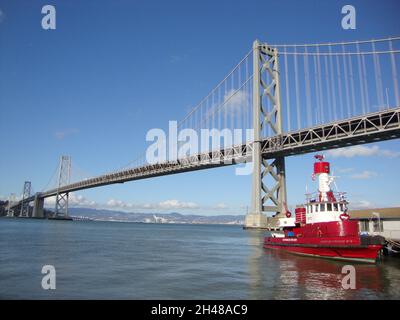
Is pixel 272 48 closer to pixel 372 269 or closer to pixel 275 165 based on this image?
pixel 275 165

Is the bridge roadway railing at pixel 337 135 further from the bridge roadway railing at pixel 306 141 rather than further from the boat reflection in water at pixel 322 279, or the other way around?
the boat reflection in water at pixel 322 279

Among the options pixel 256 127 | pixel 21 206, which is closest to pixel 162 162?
Result: pixel 256 127

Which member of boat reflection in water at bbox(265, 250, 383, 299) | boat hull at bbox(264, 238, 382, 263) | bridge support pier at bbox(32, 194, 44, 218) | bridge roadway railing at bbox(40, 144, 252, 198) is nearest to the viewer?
boat reflection in water at bbox(265, 250, 383, 299)

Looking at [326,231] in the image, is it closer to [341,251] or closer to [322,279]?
[341,251]

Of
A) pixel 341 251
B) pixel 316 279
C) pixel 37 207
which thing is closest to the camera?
pixel 316 279

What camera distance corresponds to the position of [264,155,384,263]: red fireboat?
20.9 meters

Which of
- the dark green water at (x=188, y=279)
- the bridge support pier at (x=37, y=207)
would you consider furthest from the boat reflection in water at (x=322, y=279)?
the bridge support pier at (x=37, y=207)

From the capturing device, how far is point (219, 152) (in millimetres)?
70562

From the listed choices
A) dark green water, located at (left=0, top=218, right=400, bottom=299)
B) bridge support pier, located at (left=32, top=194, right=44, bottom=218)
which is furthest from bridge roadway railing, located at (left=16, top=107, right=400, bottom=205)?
bridge support pier, located at (left=32, top=194, right=44, bottom=218)

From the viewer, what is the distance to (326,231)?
912 inches

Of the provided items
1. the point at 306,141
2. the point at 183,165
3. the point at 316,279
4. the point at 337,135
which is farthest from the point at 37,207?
the point at 316,279

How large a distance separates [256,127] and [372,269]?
4670 cm

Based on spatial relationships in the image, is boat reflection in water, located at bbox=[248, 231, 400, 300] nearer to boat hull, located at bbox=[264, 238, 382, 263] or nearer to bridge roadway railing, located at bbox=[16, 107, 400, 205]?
boat hull, located at bbox=[264, 238, 382, 263]

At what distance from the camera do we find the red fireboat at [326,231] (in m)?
20.9
